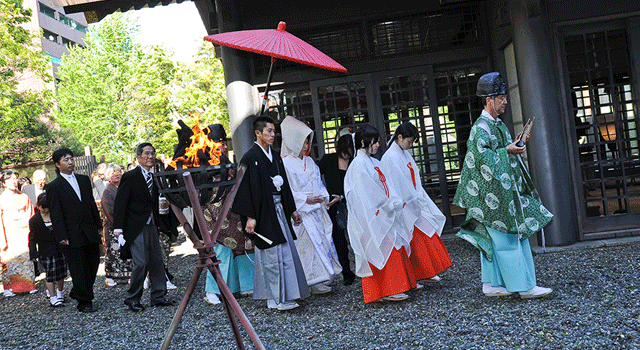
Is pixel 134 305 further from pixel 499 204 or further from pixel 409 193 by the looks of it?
pixel 499 204

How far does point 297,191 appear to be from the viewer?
599 cm

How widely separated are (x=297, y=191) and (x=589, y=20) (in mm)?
4349

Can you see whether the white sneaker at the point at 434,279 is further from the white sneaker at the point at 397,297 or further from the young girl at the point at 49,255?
the young girl at the point at 49,255

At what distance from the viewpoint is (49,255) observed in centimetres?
740

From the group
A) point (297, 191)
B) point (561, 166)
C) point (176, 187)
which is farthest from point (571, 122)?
point (176, 187)

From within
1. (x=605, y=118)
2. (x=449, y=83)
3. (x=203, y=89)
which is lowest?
(x=605, y=118)

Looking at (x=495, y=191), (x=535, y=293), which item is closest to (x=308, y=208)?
(x=495, y=191)

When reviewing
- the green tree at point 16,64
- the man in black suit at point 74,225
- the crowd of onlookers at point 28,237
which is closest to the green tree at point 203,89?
the green tree at point 16,64

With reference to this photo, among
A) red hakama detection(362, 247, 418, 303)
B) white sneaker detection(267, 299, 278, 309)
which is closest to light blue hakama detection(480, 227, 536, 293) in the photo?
red hakama detection(362, 247, 418, 303)

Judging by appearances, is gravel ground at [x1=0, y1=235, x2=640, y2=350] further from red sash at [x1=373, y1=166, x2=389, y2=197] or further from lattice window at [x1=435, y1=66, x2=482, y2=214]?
lattice window at [x1=435, y1=66, x2=482, y2=214]

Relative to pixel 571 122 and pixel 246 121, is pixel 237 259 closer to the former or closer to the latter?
pixel 246 121

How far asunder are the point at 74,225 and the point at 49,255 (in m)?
1.26

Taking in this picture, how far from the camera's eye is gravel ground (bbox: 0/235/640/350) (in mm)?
3977

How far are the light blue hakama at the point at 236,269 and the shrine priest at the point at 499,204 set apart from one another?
2617mm
